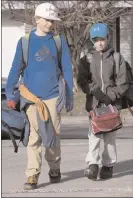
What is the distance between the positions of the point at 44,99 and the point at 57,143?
52 cm

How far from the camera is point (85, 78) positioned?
7664 millimetres

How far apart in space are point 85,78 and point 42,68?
0.68 m

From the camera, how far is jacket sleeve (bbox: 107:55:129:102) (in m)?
7.54

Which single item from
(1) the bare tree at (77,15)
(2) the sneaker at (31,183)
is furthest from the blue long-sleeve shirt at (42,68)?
(1) the bare tree at (77,15)

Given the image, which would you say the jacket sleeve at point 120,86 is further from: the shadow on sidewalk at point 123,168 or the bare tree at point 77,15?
the bare tree at point 77,15

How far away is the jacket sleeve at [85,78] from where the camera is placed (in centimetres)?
759

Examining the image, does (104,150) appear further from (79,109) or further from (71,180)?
(79,109)

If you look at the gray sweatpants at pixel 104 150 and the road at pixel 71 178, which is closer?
the road at pixel 71 178

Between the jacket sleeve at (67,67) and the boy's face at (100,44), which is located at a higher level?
the boy's face at (100,44)

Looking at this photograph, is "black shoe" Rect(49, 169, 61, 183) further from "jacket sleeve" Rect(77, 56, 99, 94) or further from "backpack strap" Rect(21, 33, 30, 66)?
"backpack strap" Rect(21, 33, 30, 66)

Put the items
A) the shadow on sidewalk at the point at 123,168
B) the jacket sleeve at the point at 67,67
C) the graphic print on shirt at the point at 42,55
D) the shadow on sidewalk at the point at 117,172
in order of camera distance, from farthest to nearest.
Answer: the shadow on sidewalk at the point at 123,168 → the shadow on sidewalk at the point at 117,172 → the jacket sleeve at the point at 67,67 → the graphic print on shirt at the point at 42,55

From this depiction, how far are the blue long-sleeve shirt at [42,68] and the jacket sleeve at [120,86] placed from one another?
1.76ft

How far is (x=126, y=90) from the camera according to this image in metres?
7.62

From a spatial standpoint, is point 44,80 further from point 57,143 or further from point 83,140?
point 83,140
